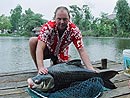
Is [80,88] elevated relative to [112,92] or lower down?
elevated

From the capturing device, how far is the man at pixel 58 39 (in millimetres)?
2053

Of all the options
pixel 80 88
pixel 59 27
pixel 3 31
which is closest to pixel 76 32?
pixel 59 27

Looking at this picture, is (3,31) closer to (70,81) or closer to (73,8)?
(73,8)

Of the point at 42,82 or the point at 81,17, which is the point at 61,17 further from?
the point at 81,17

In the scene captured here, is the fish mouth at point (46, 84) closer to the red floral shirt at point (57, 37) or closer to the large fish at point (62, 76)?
the large fish at point (62, 76)

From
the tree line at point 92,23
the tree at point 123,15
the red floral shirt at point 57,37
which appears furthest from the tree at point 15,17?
the red floral shirt at point 57,37

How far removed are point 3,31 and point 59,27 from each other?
4576cm

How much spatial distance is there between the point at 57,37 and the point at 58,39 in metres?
0.03

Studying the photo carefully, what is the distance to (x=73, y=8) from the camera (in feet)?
130

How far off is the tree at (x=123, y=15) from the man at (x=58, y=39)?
32.6 meters

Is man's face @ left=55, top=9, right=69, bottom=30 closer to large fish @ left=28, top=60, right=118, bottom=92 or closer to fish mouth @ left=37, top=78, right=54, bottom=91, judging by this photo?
large fish @ left=28, top=60, right=118, bottom=92

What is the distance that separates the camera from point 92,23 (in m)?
41.0

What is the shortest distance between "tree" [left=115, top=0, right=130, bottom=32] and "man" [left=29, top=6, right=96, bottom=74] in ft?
107

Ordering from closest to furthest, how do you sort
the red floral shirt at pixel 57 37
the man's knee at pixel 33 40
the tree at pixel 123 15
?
the red floral shirt at pixel 57 37, the man's knee at pixel 33 40, the tree at pixel 123 15
